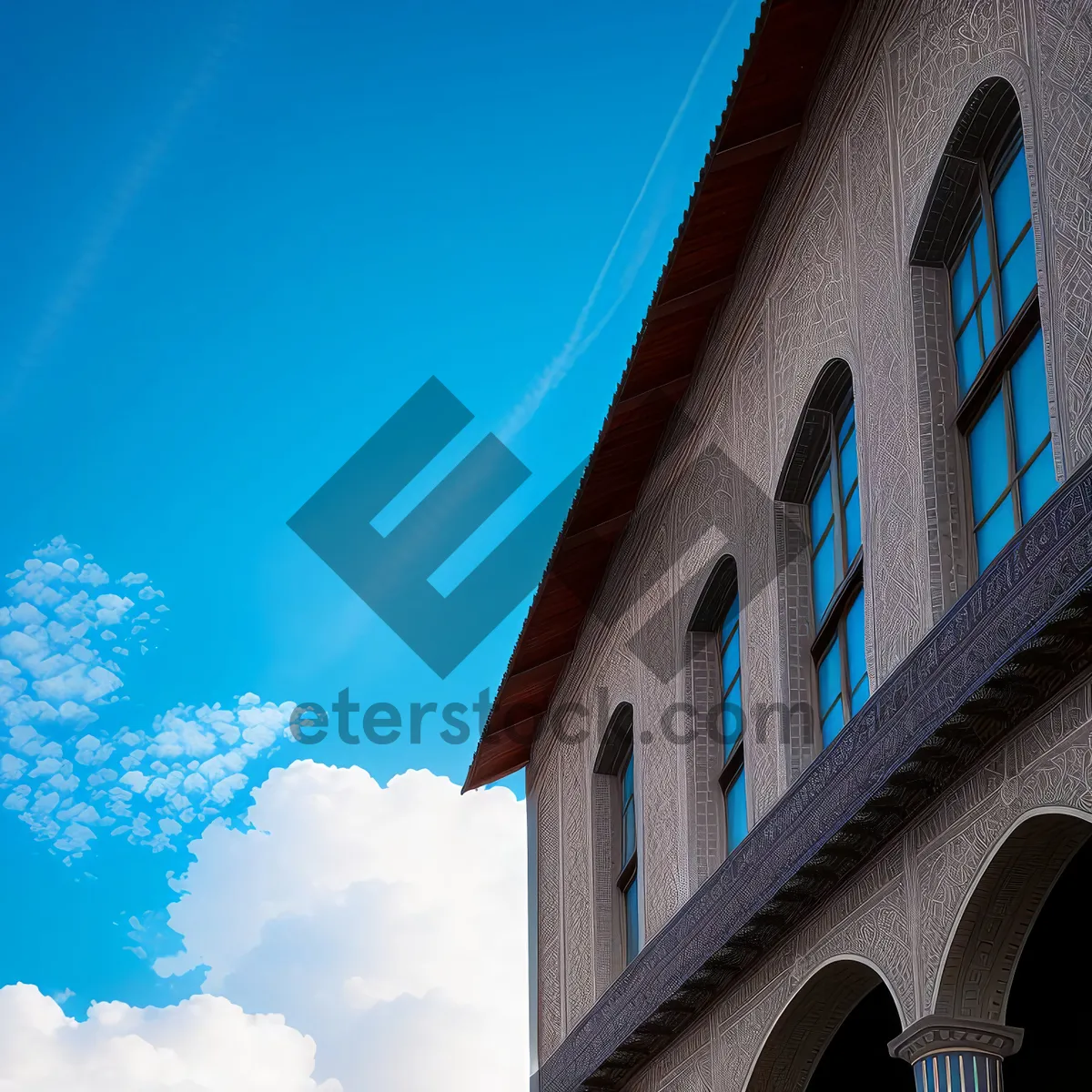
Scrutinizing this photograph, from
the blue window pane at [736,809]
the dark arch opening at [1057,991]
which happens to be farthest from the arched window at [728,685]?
the dark arch opening at [1057,991]

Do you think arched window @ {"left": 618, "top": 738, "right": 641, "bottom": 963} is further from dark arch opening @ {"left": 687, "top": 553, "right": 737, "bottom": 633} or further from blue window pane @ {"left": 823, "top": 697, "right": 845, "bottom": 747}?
blue window pane @ {"left": 823, "top": 697, "right": 845, "bottom": 747}

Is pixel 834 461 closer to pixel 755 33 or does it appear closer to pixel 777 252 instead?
pixel 777 252

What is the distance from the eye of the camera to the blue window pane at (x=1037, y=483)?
6426 mm

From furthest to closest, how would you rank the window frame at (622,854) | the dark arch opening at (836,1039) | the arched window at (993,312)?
1. the window frame at (622,854)
2. the dark arch opening at (836,1039)
3. the arched window at (993,312)

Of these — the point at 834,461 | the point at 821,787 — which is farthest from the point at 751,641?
the point at 821,787

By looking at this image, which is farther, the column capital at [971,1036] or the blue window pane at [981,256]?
the blue window pane at [981,256]

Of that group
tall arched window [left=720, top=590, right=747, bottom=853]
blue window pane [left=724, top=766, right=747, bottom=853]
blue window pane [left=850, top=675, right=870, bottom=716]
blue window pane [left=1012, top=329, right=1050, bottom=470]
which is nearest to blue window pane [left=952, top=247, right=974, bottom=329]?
blue window pane [left=1012, top=329, right=1050, bottom=470]

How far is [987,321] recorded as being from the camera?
7262 millimetres

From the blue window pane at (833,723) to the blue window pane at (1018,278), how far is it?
2.62 meters

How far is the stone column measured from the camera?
253 inches

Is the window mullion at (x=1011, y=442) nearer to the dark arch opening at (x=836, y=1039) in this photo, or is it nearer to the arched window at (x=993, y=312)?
the arched window at (x=993, y=312)

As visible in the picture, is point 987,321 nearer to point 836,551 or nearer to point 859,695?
point 836,551

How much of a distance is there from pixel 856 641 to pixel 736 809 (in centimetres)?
224

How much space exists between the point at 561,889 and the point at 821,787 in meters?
7.22
